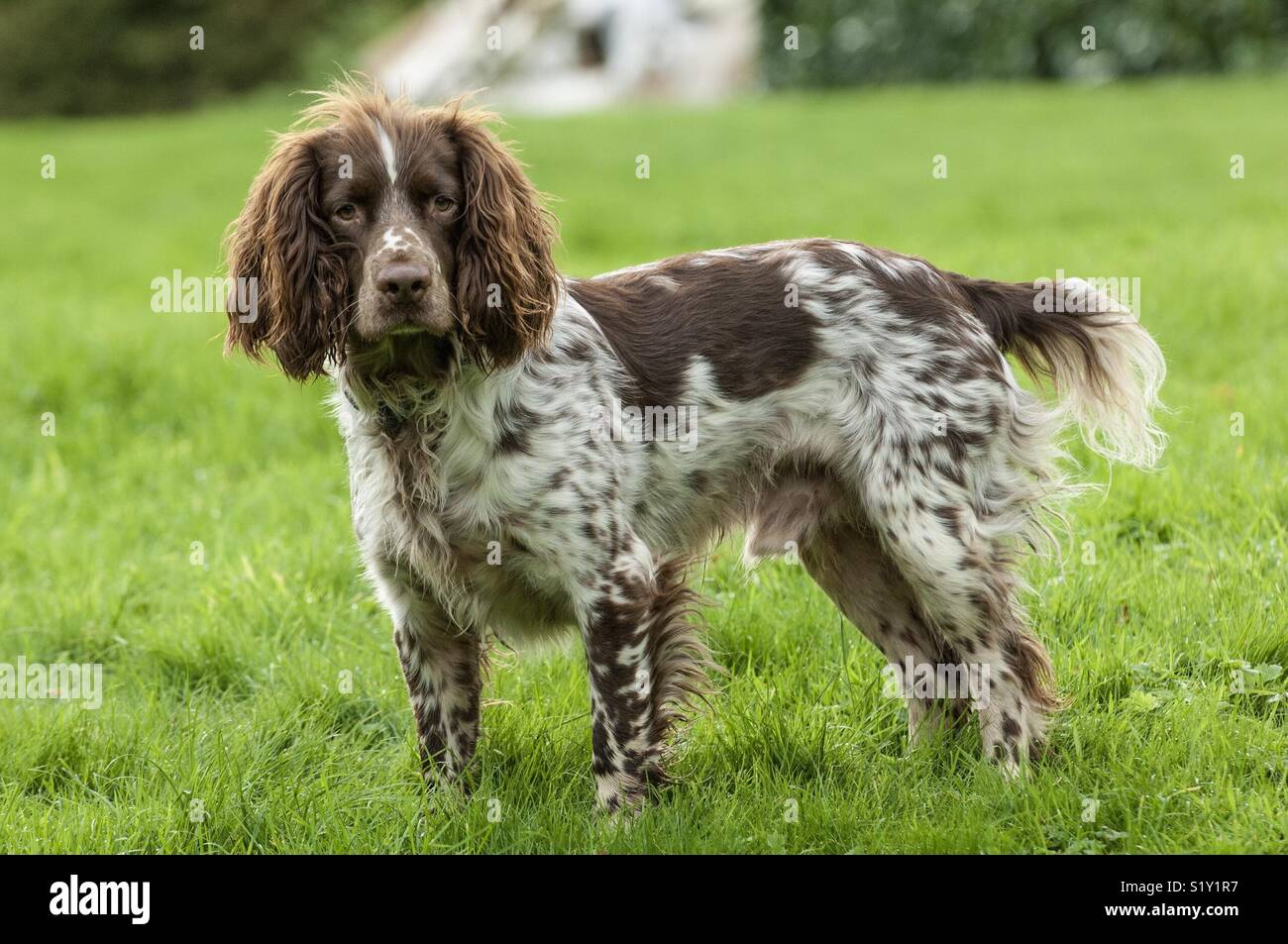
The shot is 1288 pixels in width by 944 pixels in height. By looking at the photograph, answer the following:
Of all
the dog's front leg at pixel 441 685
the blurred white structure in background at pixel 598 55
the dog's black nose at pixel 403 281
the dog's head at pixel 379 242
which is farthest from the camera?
the blurred white structure in background at pixel 598 55

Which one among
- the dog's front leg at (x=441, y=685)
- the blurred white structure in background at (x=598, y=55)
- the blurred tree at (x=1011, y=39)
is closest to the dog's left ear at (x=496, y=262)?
the dog's front leg at (x=441, y=685)

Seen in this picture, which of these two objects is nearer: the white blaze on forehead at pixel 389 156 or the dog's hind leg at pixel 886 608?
the white blaze on forehead at pixel 389 156

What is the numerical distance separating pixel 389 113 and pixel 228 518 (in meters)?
2.86

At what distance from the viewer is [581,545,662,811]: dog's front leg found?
3.63m

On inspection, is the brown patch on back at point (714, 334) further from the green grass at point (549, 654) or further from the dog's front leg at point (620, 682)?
the green grass at point (549, 654)

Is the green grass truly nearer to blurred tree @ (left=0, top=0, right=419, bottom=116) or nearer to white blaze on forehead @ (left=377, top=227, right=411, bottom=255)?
white blaze on forehead @ (left=377, top=227, right=411, bottom=255)

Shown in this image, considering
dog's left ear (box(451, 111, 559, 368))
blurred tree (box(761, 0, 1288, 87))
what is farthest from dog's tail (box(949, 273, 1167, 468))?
blurred tree (box(761, 0, 1288, 87))

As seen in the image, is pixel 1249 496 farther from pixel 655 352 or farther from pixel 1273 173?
pixel 1273 173

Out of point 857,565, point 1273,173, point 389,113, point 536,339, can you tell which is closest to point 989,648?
point 857,565

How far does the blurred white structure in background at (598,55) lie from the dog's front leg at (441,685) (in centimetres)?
1864

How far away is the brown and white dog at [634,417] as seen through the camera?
3.47 meters

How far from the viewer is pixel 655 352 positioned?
3791mm

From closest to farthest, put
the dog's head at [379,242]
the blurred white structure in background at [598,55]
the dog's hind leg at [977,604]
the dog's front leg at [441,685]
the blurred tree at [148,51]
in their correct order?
the dog's head at [379,242]
the dog's hind leg at [977,604]
the dog's front leg at [441,685]
the blurred white structure in background at [598,55]
the blurred tree at [148,51]

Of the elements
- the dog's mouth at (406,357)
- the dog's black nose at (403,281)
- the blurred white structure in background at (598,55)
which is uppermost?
the blurred white structure in background at (598,55)
